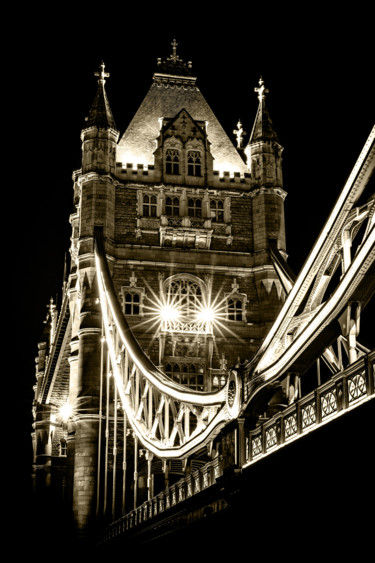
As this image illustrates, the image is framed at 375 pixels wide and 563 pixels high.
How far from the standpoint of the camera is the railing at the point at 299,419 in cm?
1290

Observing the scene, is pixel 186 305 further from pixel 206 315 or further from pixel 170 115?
pixel 170 115

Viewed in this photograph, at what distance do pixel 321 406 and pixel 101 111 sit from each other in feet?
84.3

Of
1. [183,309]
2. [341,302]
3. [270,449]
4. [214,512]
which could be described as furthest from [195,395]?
[183,309]

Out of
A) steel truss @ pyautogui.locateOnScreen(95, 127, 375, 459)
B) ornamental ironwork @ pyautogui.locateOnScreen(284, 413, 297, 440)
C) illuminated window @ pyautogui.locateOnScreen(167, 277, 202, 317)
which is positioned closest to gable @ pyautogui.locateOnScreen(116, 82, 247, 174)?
illuminated window @ pyautogui.locateOnScreen(167, 277, 202, 317)

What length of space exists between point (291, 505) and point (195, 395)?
6053 mm

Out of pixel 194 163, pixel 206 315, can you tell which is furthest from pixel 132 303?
pixel 194 163

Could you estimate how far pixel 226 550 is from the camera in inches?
787

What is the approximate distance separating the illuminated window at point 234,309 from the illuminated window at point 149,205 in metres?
4.70

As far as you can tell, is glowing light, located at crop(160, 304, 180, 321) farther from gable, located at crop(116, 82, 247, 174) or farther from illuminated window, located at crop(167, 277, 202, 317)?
gable, located at crop(116, 82, 247, 174)

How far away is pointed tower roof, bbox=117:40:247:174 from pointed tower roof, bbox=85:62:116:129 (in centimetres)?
113

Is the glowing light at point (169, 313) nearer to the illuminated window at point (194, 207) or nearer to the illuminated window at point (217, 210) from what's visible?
the illuminated window at point (194, 207)

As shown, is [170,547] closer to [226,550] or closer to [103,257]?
[226,550]

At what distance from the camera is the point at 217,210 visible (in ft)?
121

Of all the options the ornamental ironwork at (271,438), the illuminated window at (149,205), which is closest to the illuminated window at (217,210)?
the illuminated window at (149,205)
